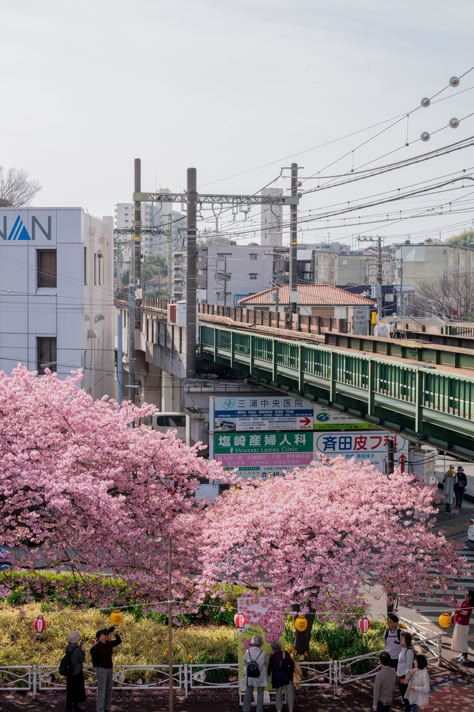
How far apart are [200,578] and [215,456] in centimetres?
1545

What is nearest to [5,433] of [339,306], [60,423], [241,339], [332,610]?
[60,423]

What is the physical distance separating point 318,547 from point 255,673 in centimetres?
276

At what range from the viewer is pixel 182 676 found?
686 inches

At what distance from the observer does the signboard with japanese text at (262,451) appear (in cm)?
3369

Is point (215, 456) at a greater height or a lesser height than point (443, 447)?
lesser

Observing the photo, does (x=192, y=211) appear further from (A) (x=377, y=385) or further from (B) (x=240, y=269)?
(B) (x=240, y=269)

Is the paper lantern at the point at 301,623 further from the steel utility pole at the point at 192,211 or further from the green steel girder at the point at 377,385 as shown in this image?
the steel utility pole at the point at 192,211

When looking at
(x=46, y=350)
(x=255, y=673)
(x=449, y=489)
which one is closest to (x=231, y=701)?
(x=255, y=673)

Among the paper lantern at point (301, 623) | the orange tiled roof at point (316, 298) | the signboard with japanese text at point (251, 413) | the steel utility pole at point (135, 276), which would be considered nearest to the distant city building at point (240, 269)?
the orange tiled roof at point (316, 298)

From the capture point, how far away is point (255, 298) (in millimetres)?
73188

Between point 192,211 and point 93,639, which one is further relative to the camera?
point 192,211

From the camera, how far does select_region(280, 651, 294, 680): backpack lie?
622 inches

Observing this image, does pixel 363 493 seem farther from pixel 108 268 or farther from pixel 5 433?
pixel 108 268

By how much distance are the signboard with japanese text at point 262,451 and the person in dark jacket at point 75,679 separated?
1764 centimetres
